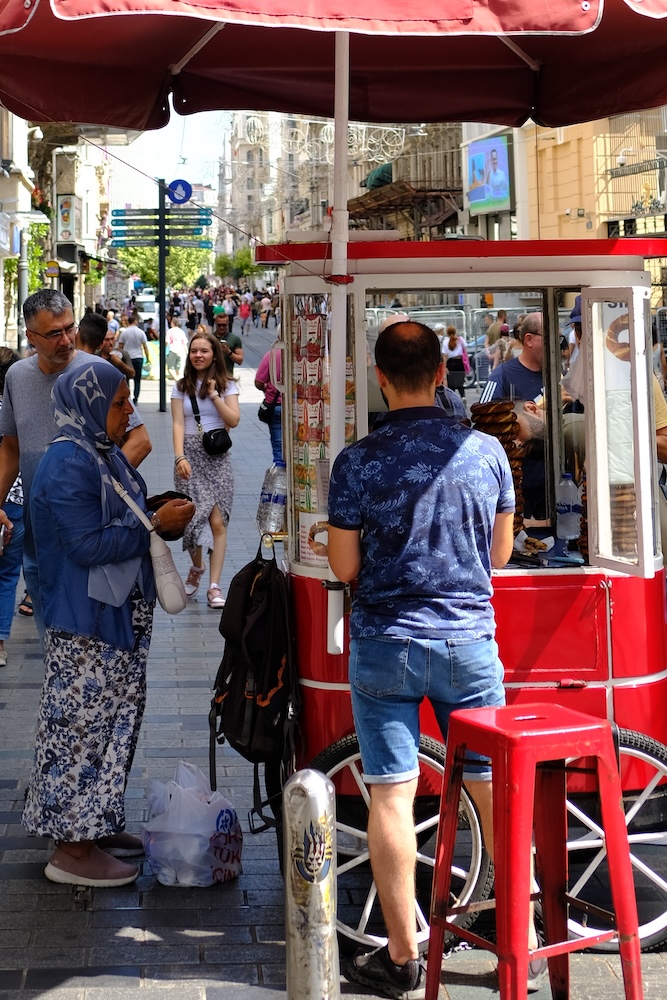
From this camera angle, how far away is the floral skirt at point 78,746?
439cm

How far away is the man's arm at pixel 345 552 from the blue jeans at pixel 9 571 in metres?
4.37

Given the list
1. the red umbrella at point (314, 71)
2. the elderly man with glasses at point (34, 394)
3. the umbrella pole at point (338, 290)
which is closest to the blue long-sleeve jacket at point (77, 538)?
the elderly man with glasses at point (34, 394)

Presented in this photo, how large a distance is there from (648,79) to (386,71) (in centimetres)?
108

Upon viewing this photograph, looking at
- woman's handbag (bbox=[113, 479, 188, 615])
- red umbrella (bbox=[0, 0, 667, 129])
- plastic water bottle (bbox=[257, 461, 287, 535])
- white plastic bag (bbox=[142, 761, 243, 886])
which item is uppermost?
red umbrella (bbox=[0, 0, 667, 129])

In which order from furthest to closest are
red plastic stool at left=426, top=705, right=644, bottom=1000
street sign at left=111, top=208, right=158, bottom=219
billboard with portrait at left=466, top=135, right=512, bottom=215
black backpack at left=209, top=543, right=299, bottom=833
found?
billboard with portrait at left=466, top=135, right=512, bottom=215, street sign at left=111, top=208, right=158, bottom=219, black backpack at left=209, top=543, right=299, bottom=833, red plastic stool at left=426, top=705, right=644, bottom=1000

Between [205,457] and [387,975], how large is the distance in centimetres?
565

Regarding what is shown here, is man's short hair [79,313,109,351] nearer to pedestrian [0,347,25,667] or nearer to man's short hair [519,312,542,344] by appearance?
pedestrian [0,347,25,667]

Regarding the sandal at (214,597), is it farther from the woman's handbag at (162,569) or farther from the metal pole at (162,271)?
the metal pole at (162,271)

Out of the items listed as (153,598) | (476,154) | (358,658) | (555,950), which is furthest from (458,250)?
(476,154)

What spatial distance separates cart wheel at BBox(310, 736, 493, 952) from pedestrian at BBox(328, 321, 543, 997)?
0.94 feet

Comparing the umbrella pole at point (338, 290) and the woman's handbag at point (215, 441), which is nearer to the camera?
the umbrella pole at point (338, 290)

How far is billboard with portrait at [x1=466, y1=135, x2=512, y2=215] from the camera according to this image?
126 ft

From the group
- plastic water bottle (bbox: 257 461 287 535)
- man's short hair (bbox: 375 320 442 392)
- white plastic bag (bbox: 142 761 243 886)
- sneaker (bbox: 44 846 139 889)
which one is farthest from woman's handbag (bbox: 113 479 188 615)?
man's short hair (bbox: 375 320 442 392)

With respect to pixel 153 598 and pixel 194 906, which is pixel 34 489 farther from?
pixel 194 906
